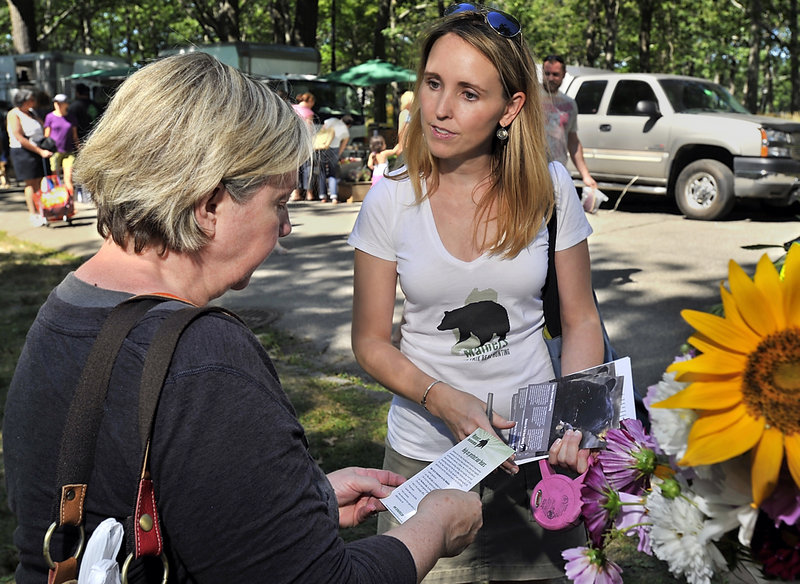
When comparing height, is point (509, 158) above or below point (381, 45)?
below

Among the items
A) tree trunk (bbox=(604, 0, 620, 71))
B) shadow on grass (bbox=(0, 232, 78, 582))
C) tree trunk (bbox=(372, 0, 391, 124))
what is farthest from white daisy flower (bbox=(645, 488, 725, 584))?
tree trunk (bbox=(372, 0, 391, 124))

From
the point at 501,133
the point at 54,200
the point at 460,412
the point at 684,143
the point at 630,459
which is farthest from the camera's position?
the point at 54,200

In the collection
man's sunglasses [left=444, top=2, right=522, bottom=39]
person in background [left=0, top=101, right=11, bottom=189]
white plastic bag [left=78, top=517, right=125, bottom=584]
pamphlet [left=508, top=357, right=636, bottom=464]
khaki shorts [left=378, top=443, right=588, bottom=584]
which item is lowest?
person in background [left=0, top=101, right=11, bottom=189]

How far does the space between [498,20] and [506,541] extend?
1.46 metres

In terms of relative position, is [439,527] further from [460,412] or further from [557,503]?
[460,412]

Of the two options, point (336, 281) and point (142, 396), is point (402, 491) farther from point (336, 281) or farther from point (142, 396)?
point (336, 281)

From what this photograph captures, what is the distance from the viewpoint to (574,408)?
2.00 metres

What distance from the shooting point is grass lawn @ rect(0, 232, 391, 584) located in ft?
14.1

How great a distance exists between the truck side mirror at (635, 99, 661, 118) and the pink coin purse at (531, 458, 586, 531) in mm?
11344

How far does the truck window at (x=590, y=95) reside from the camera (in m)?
13.5

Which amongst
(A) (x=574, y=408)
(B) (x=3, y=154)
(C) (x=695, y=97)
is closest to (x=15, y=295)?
(A) (x=574, y=408)

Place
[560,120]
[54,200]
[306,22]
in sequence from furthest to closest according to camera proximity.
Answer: [306,22], [54,200], [560,120]

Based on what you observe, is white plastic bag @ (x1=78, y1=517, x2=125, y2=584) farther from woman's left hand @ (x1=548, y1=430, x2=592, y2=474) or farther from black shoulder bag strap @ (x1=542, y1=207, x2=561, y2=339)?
black shoulder bag strap @ (x1=542, y1=207, x2=561, y2=339)

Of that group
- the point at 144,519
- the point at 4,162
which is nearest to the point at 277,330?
the point at 144,519
